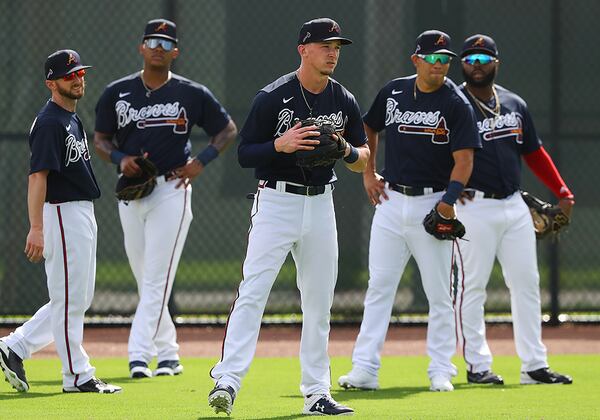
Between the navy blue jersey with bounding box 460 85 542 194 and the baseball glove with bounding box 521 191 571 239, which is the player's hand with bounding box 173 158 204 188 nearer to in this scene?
the navy blue jersey with bounding box 460 85 542 194

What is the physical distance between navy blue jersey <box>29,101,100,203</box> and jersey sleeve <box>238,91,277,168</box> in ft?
4.06

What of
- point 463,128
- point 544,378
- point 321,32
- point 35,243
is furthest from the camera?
point 544,378

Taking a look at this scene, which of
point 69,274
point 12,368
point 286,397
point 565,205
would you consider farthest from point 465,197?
point 12,368

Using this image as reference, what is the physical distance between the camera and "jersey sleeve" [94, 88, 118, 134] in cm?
848

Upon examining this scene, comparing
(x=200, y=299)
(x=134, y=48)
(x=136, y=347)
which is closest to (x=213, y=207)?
(x=200, y=299)

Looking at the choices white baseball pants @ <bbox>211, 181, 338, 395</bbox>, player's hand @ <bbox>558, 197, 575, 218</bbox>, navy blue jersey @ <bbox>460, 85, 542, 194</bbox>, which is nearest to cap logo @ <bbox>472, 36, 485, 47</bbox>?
navy blue jersey @ <bbox>460, 85, 542, 194</bbox>

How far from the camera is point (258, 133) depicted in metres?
6.15

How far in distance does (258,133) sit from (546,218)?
3006mm

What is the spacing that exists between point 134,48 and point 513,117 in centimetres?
446

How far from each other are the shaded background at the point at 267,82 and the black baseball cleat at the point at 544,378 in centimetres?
350

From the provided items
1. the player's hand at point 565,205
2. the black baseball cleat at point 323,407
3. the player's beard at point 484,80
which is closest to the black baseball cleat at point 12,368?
the black baseball cleat at point 323,407

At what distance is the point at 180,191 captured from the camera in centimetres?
843

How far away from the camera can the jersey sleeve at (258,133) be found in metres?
6.06

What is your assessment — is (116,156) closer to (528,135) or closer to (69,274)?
(69,274)
